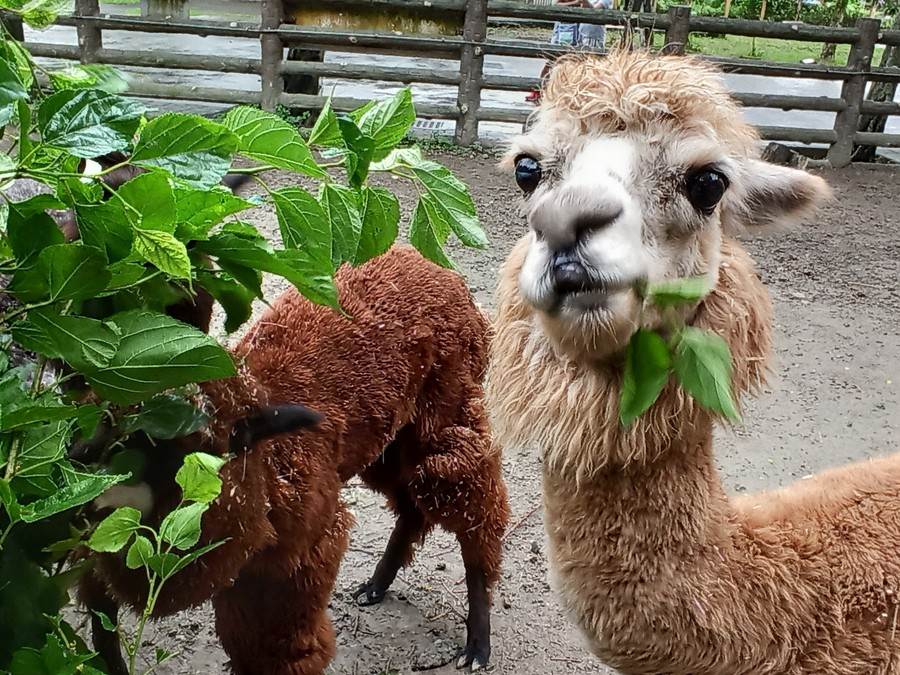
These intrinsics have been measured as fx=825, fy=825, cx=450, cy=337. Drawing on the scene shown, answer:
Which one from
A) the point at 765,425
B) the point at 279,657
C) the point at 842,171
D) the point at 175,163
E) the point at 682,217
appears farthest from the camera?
the point at 842,171

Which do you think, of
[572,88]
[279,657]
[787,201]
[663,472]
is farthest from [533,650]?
[572,88]

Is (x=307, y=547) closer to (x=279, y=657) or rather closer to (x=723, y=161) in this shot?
(x=279, y=657)

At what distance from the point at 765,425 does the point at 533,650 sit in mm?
2030

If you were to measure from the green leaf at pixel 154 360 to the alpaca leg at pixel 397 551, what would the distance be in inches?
77.3

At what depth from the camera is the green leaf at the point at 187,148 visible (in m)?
0.97

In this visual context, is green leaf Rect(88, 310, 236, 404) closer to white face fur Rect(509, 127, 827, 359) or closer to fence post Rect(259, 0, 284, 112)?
white face fur Rect(509, 127, 827, 359)

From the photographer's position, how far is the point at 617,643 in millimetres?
1668

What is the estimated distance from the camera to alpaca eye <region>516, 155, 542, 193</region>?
5.34ft

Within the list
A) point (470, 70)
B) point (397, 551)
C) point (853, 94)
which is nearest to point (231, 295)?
point (397, 551)

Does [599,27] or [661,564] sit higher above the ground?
[599,27]

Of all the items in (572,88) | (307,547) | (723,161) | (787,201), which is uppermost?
(572,88)

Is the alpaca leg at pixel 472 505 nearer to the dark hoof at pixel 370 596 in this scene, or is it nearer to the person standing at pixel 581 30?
the dark hoof at pixel 370 596

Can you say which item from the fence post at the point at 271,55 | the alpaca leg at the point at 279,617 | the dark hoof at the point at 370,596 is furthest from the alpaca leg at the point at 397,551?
the fence post at the point at 271,55

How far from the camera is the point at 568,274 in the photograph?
1.37 meters
